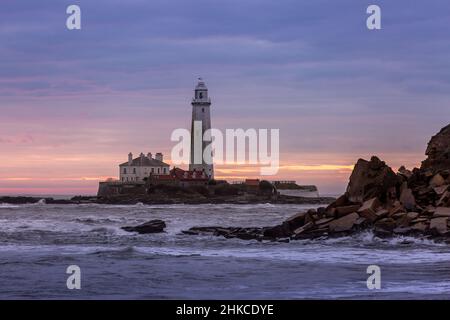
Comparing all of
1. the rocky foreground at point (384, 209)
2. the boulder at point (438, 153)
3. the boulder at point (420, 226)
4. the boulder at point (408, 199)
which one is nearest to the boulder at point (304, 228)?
the rocky foreground at point (384, 209)

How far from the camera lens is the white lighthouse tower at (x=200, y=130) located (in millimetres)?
92750

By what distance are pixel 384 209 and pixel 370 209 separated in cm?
79

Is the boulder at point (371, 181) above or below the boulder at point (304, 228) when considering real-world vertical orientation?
above

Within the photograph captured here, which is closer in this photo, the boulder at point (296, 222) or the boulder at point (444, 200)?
the boulder at point (444, 200)

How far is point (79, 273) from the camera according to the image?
18172 mm

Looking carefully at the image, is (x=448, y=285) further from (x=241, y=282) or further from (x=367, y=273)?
(x=241, y=282)

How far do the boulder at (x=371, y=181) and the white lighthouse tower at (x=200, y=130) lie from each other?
60.3 m

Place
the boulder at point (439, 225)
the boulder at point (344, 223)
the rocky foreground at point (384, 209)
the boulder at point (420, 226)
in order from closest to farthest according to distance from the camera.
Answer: the boulder at point (439, 225) → the boulder at point (420, 226) → the rocky foreground at point (384, 209) → the boulder at point (344, 223)

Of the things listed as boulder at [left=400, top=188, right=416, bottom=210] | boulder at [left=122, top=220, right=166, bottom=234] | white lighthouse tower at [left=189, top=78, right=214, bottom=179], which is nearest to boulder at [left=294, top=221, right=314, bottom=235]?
boulder at [left=400, top=188, right=416, bottom=210]

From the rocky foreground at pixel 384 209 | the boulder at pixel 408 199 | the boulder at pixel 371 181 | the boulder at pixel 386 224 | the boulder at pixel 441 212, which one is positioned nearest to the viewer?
the boulder at pixel 441 212

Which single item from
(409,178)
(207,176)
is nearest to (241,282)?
(409,178)

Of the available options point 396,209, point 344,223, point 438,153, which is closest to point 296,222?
point 344,223

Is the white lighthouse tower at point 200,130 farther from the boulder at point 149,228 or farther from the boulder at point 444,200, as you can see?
the boulder at point 444,200

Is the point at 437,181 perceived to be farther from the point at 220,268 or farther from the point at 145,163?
the point at 145,163
